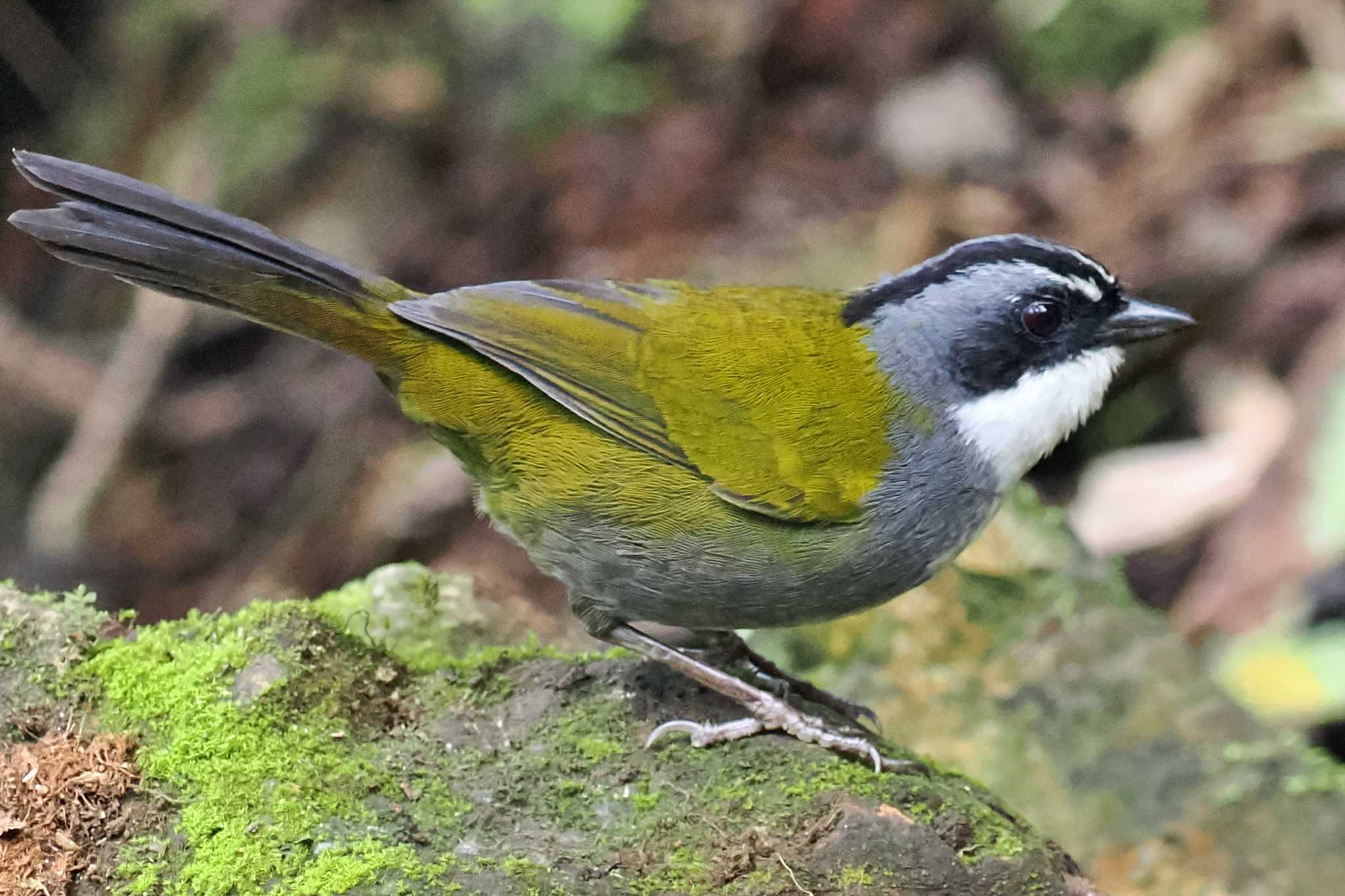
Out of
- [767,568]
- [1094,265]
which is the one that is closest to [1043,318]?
[1094,265]

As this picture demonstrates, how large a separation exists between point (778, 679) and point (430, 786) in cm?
105

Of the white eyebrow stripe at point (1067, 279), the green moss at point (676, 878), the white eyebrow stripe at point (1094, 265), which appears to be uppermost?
the white eyebrow stripe at point (1094, 265)

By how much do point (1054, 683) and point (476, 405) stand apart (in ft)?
7.23

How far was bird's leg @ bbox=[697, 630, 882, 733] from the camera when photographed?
3.55 metres

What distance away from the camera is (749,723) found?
324cm

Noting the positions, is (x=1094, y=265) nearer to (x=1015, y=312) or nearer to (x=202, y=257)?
(x=1015, y=312)

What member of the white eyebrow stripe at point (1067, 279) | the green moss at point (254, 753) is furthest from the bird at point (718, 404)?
the green moss at point (254, 753)

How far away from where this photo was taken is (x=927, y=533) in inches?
130

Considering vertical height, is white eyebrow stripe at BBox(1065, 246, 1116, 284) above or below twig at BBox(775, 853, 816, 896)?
above

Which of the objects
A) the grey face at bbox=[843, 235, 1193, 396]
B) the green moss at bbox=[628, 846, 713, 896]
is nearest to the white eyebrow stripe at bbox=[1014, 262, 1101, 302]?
the grey face at bbox=[843, 235, 1193, 396]

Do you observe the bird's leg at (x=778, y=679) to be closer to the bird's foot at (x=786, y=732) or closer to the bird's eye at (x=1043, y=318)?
the bird's foot at (x=786, y=732)

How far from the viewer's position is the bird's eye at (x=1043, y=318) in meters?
3.37

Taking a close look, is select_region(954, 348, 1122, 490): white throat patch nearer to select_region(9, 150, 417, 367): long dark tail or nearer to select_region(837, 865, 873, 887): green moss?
select_region(837, 865, 873, 887): green moss

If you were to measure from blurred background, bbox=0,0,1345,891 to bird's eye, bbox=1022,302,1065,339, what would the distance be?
2877mm
